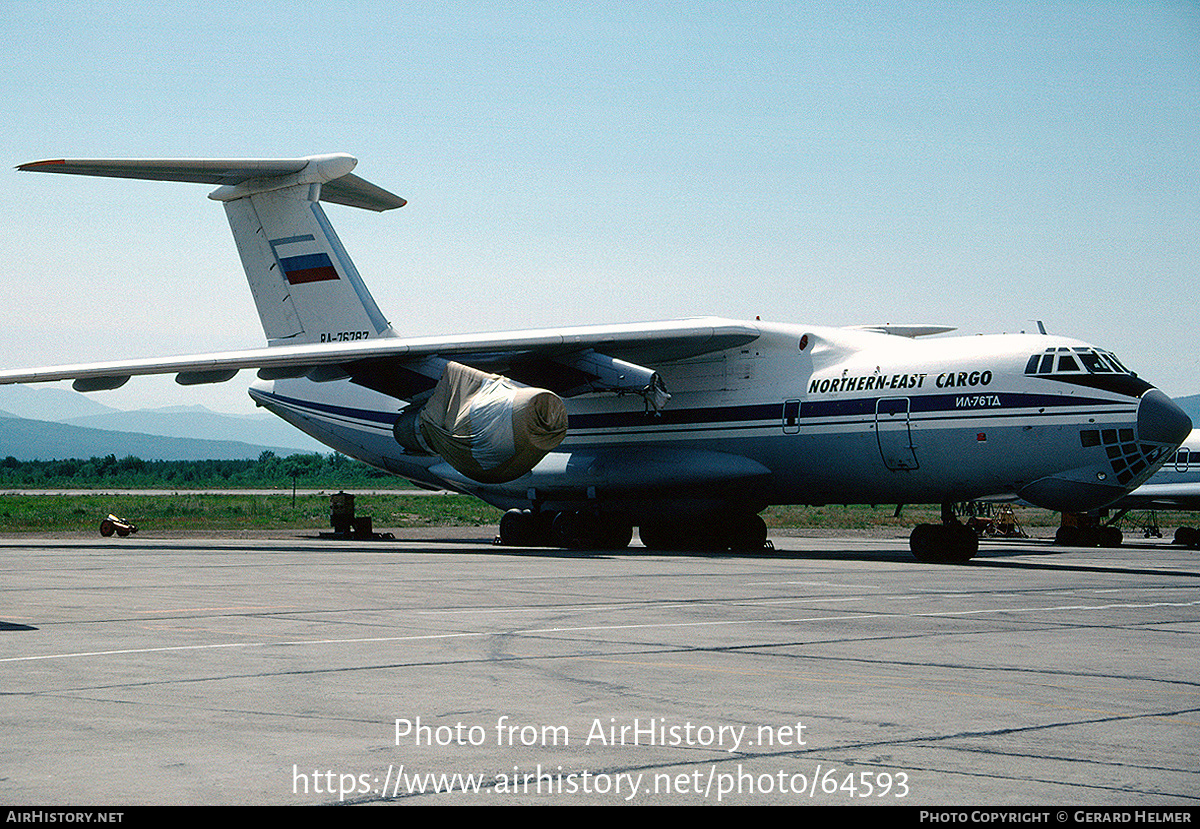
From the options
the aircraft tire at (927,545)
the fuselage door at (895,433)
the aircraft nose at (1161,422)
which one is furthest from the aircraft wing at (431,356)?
the aircraft nose at (1161,422)

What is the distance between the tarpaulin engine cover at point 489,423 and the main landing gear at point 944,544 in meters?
6.14

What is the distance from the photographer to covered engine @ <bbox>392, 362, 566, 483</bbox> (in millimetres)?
21484

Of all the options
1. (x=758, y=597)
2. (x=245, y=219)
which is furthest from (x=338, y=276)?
(x=758, y=597)

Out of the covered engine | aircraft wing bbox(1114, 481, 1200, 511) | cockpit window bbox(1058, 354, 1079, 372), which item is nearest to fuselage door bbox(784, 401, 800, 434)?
the covered engine

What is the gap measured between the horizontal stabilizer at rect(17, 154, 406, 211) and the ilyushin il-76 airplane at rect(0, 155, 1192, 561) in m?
0.05

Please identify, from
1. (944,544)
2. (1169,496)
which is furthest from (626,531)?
(1169,496)

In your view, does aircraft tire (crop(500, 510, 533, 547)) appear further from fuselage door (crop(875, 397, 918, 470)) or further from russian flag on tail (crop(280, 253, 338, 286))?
fuselage door (crop(875, 397, 918, 470))

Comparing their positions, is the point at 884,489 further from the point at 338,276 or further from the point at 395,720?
the point at 395,720

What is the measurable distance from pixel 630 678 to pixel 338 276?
2072 cm

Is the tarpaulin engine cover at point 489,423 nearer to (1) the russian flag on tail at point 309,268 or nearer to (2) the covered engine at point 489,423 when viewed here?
(2) the covered engine at point 489,423

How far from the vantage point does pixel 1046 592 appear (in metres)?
14.9

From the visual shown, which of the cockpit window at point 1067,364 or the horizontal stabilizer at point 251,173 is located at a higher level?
the horizontal stabilizer at point 251,173

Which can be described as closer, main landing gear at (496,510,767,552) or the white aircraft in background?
main landing gear at (496,510,767,552)

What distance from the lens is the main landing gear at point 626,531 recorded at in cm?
2486
